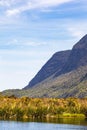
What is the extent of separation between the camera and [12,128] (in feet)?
465

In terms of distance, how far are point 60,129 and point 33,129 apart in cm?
904

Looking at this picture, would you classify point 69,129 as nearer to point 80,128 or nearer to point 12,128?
point 80,128

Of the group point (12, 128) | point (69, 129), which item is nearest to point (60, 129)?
point (69, 129)

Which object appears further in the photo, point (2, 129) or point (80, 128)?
point (80, 128)

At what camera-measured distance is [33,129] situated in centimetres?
14212

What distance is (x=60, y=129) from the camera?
5723 inches

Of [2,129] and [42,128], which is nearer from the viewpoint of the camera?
[2,129]

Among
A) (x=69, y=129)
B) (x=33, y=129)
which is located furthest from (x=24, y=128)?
(x=69, y=129)

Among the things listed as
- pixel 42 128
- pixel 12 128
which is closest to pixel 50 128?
pixel 42 128

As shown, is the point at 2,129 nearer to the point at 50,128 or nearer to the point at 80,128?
the point at 50,128

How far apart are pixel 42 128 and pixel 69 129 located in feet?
27.9

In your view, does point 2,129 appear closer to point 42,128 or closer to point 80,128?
point 42,128

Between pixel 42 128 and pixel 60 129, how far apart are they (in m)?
5.69

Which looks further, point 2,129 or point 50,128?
point 50,128
